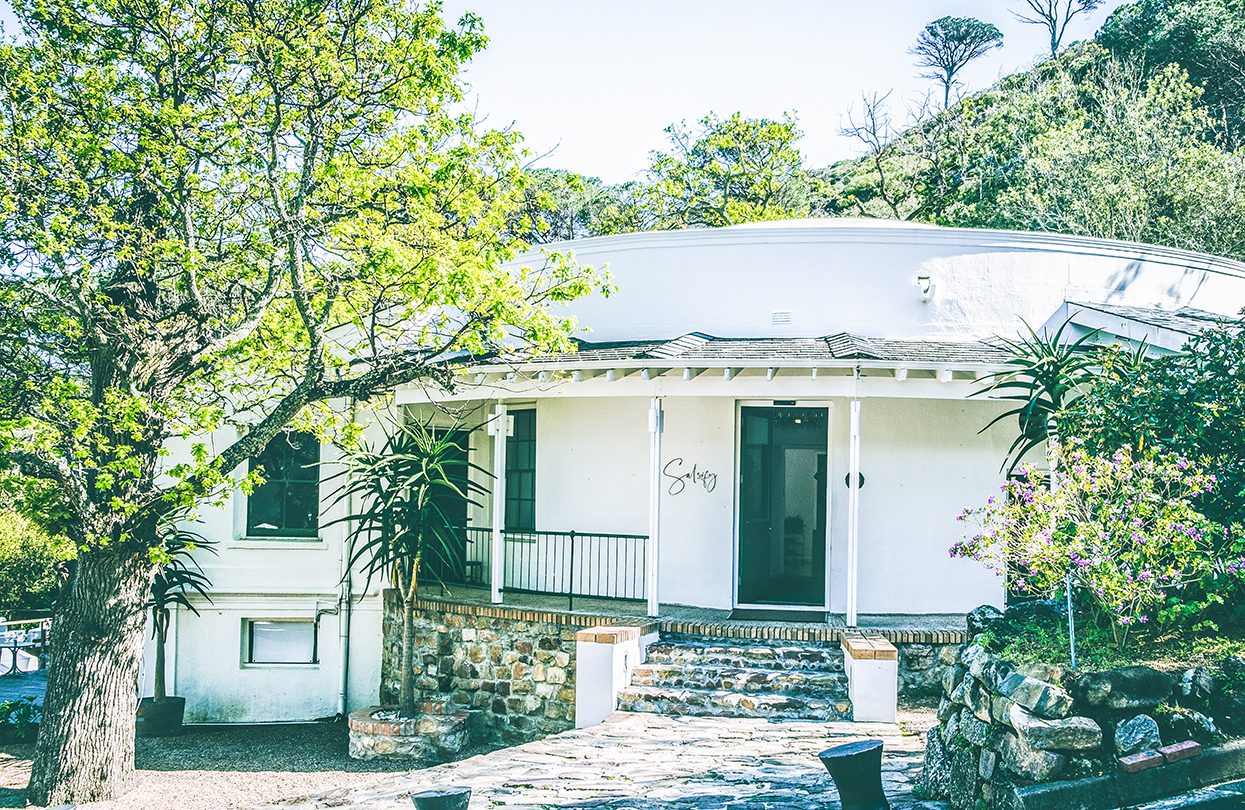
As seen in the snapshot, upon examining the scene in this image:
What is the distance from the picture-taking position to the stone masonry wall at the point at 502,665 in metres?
11.5

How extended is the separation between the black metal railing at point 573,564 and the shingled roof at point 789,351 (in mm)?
2107

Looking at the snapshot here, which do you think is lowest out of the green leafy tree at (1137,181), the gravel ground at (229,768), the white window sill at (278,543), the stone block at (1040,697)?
the gravel ground at (229,768)

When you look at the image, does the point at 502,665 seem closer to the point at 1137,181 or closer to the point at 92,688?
the point at 92,688

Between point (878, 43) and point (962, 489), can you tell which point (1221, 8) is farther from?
point (962, 489)

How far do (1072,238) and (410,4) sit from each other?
27.0 feet

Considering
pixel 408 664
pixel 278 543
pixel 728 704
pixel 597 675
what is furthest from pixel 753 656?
pixel 278 543

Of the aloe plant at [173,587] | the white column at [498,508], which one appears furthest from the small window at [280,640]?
the white column at [498,508]

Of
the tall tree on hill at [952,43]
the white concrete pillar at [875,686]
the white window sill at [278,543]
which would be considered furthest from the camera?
the tall tree on hill at [952,43]

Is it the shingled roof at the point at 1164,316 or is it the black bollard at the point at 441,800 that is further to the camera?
the shingled roof at the point at 1164,316

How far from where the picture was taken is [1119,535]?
6086mm

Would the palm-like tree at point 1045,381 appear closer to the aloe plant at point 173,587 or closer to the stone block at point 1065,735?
the stone block at point 1065,735

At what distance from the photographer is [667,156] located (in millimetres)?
30781

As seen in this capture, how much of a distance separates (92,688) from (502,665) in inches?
164

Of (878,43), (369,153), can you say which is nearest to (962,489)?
(369,153)
